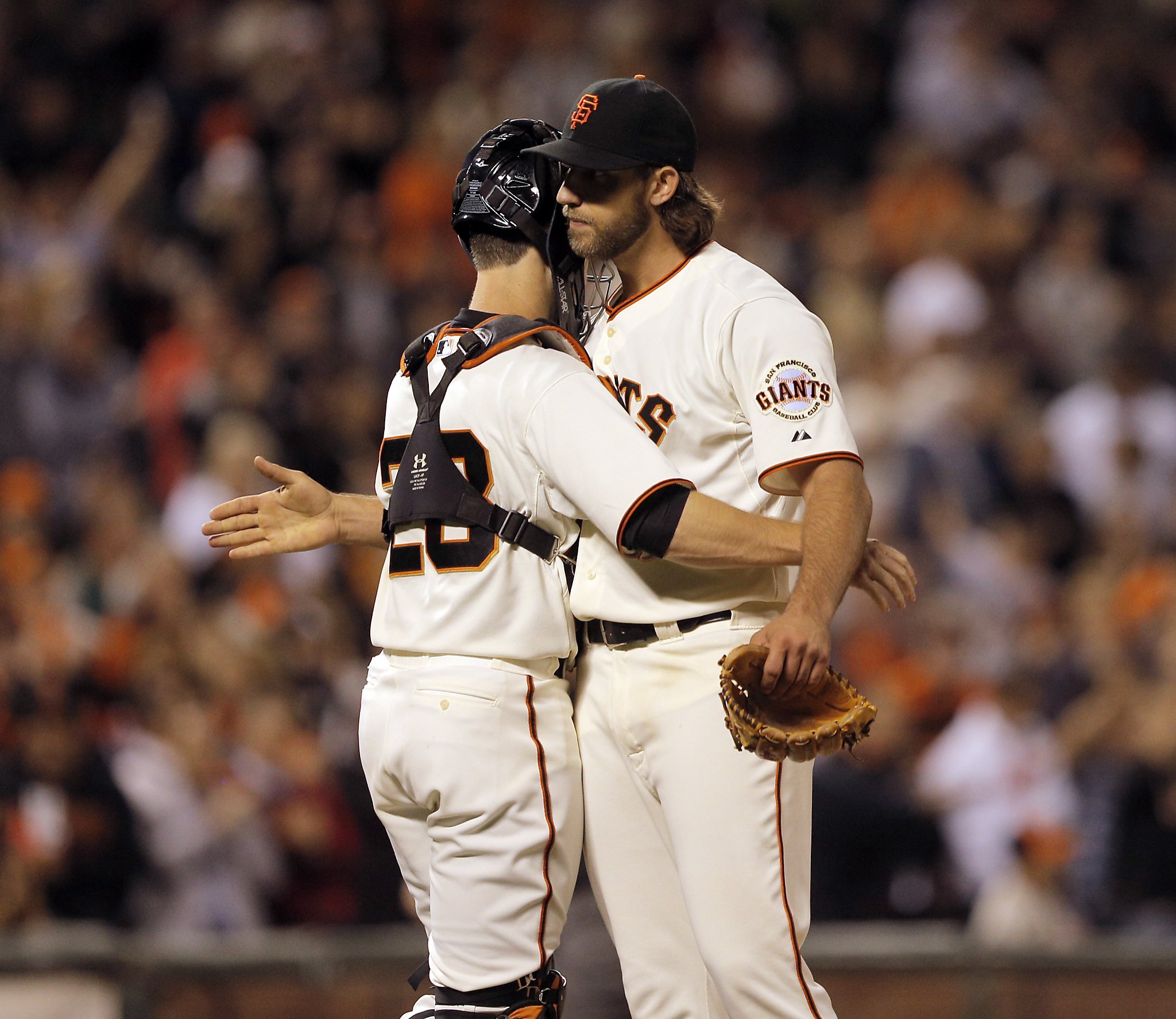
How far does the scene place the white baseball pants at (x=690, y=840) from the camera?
9.99 feet

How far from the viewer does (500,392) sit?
3.11m

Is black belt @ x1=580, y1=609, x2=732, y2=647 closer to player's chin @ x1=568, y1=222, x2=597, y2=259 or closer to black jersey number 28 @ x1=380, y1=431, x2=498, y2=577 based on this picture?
black jersey number 28 @ x1=380, y1=431, x2=498, y2=577

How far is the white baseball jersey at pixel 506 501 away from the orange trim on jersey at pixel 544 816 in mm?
117

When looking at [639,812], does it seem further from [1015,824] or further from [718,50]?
[718,50]

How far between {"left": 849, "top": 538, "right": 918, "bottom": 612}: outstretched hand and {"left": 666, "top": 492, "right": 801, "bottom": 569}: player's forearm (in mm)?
227

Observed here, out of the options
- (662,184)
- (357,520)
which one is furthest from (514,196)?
(357,520)

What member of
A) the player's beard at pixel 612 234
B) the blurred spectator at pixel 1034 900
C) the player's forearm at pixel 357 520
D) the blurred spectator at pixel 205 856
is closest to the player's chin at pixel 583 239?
the player's beard at pixel 612 234

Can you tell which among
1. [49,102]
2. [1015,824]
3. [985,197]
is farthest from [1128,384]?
[49,102]

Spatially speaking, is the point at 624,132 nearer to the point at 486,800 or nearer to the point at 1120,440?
the point at 486,800

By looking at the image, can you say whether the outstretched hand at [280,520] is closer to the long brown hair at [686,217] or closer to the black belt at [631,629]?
the black belt at [631,629]

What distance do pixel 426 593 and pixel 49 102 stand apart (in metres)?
8.00

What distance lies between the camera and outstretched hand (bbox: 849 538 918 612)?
3.19m

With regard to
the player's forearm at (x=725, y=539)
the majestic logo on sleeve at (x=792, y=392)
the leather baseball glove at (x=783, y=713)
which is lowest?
the leather baseball glove at (x=783, y=713)

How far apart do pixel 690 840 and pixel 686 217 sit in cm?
127
